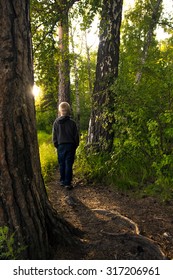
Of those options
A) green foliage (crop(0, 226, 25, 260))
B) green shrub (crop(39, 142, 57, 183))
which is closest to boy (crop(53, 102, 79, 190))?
green shrub (crop(39, 142, 57, 183))

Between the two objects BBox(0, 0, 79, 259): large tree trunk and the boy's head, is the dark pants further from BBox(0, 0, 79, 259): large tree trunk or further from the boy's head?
BBox(0, 0, 79, 259): large tree trunk

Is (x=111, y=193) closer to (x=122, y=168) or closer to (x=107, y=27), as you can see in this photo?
(x=122, y=168)

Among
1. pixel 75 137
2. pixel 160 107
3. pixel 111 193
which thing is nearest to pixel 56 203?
pixel 111 193

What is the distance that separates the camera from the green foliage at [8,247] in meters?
2.85

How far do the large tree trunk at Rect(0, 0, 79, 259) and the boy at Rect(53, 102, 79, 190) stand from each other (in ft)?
11.9

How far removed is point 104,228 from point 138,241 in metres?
0.68

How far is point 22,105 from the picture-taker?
2963 mm

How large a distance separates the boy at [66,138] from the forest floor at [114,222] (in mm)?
424

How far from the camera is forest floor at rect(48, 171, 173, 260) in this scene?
353cm

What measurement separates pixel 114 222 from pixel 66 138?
2.88m

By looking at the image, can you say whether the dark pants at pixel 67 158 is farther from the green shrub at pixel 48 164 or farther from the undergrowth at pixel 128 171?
the green shrub at pixel 48 164

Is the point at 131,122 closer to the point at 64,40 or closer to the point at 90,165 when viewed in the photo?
the point at 90,165

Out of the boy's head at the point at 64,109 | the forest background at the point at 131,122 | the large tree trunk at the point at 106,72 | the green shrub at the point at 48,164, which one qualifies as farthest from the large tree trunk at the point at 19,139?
the green shrub at the point at 48,164

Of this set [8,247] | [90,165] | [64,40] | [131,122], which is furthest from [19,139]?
[64,40]
